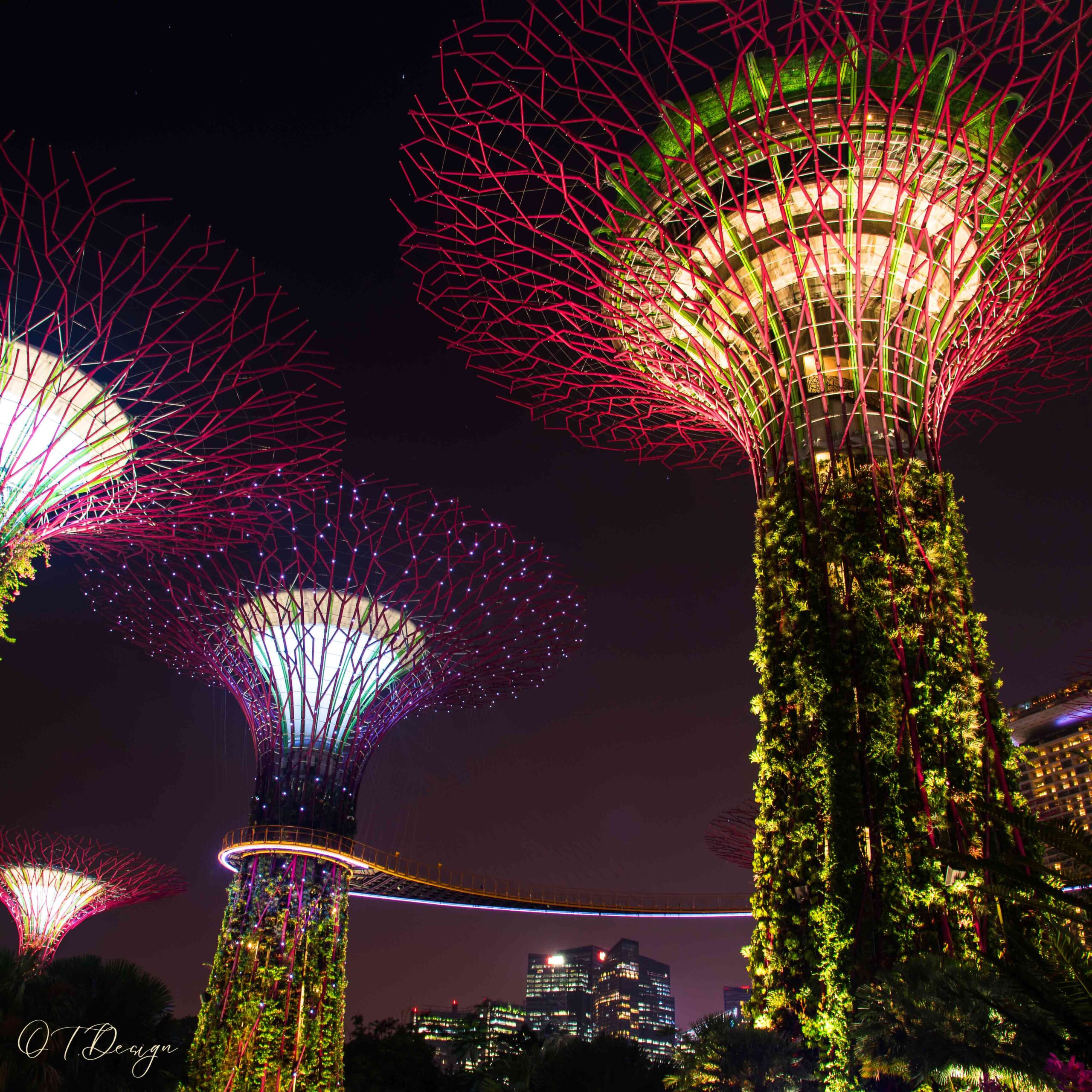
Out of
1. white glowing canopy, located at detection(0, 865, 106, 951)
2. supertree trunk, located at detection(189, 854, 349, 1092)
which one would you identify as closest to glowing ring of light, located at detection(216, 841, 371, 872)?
supertree trunk, located at detection(189, 854, 349, 1092)

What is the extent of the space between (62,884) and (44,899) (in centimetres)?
86

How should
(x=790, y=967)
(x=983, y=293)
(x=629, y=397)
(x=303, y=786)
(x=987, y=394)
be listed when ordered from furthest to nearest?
1. (x=303, y=786)
2. (x=987, y=394)
3. (x=629, y=397)
4. (x=983, y=293)
5. (x=790, y=967)

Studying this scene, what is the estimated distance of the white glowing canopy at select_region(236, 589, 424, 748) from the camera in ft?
84.7

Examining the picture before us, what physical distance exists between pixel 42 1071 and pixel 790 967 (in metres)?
13.7

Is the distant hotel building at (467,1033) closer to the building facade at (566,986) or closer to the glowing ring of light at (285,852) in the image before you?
the glowing ring of light at (285,852)

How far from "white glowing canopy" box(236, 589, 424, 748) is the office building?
12751 centimetres

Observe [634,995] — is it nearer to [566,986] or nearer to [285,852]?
[566,986]

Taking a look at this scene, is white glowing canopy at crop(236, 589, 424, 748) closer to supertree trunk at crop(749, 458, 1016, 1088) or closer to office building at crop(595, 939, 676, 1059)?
supertree trunk at crop(749, 458, 1016, 1088)

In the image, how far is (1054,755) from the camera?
249ft

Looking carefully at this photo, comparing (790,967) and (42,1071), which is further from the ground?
(790,967)

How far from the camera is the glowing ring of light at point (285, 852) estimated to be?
23984mm

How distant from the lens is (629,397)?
2023cm

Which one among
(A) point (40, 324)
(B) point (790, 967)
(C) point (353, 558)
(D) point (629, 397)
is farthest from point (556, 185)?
(C) point (353, 558)

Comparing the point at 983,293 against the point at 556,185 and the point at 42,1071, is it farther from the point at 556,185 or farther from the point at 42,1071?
the point at 42,1071
